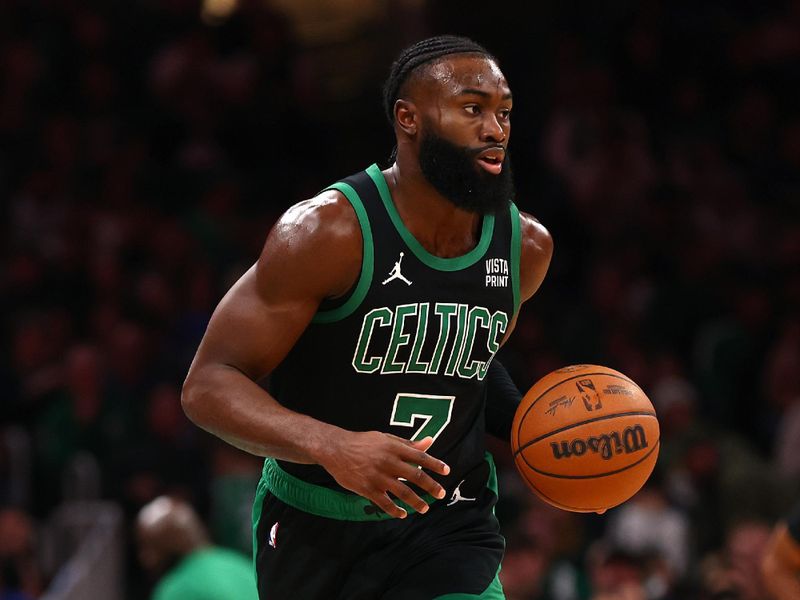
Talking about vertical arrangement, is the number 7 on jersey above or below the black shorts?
above

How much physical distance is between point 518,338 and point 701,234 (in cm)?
151

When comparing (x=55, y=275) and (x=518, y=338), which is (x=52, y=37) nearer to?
(x=55, y=275)

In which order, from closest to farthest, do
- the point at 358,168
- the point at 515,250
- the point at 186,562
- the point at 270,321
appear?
1. the point at 270,321
2. the point at 515,250
3. the point at 186,562
4. the point at 358,168

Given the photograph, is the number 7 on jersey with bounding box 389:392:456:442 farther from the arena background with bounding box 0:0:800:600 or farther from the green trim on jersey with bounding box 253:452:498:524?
the arena background with bounding box 0:0:800:600

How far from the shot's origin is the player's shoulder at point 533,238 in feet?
13.7

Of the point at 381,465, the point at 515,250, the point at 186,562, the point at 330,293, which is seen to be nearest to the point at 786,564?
the point at 515,250

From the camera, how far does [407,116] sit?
3930 millimetres

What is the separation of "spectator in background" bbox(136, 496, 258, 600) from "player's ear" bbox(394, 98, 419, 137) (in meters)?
3.30

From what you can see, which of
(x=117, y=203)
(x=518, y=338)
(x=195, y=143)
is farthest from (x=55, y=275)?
(x=518, y=338)

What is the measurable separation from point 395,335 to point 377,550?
0.58 metres

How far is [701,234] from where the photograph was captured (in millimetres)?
10086

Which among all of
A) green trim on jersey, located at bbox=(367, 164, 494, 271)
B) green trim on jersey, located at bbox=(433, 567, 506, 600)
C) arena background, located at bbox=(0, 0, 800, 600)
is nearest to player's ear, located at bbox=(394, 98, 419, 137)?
green trim on jersey, located at bbox=(367, 164, 494, 271)

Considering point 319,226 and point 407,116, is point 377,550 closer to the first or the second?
point 319,226

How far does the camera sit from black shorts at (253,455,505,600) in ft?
12.3
